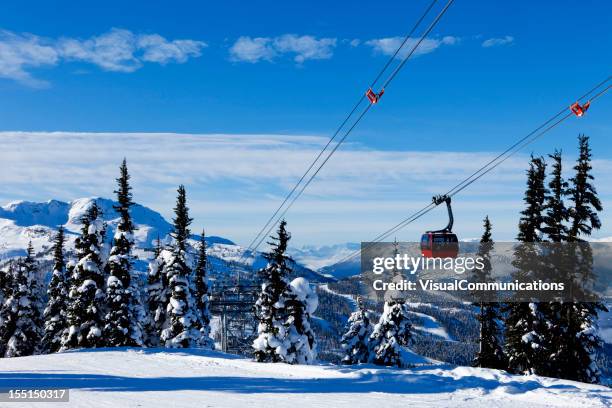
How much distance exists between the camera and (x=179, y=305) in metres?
38.8

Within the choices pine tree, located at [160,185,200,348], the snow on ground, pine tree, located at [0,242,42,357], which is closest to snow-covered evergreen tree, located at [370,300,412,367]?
pine tree, located at [160,185,200,348]

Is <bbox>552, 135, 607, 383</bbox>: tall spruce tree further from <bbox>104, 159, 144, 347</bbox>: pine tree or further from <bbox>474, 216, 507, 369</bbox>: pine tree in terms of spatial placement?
<bbox>104, 159, 144, 347</bbox>: pine tree

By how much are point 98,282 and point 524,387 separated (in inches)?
1239

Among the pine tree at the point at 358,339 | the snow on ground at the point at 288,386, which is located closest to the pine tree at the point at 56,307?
the snow on ground at the point at 288,386

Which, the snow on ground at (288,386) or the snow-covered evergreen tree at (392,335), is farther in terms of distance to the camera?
→ the snow-covered evergreen tree at (392,335)

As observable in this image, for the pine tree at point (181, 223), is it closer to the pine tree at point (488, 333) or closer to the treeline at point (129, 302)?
the treeline at point (129, 302)

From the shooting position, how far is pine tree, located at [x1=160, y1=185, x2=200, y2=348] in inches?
1528

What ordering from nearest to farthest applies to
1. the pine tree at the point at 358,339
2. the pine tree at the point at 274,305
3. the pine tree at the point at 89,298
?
the pine tree at the point at 274,305
the pine tree at the point at 89,298
the pine tree at the point at 358,339

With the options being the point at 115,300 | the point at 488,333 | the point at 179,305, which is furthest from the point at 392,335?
the point at 115,300

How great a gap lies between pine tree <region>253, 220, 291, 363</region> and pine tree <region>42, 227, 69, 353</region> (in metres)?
18.6

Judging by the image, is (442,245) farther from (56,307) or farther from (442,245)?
(56,307)

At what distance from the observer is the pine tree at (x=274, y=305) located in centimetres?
3478

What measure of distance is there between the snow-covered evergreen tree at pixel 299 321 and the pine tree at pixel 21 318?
24616mm

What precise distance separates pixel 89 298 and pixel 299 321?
15876 mm
